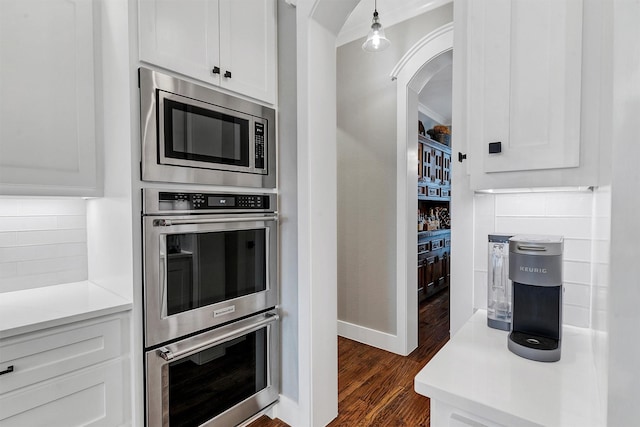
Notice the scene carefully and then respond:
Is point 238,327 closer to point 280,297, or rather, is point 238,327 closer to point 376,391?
point 280,297

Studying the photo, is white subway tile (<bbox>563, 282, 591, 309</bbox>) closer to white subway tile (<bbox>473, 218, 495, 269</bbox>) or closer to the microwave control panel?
white subway tile (<bbox>473, 218, 495, 269</bbox>)

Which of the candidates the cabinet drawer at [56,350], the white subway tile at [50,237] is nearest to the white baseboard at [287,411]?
the cabinet drawer at [56,350]

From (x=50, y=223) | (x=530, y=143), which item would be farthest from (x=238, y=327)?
(x=530, y=143)

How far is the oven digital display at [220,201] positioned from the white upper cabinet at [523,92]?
45.8 inches

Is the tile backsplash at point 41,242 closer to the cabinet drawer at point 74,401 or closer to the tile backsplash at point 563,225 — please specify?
the cabinet drawer at point 74,401

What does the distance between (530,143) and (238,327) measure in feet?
5.15

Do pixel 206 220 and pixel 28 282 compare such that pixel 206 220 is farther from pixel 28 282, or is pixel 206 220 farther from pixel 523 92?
pixel 523 92

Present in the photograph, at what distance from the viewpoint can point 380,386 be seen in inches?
92.2

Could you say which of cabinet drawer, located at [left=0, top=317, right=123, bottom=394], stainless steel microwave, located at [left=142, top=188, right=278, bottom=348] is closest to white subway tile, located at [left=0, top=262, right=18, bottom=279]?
cabinet drawer, located at [left=0, top=317, right=123, bottom=394]

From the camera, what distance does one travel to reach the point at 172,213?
58.6 inches

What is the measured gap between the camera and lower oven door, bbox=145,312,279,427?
1.45 meters

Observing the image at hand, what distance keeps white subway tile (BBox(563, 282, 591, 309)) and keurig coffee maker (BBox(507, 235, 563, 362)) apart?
25cm

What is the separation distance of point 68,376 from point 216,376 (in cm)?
63

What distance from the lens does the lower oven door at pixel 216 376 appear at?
56.9 inches
